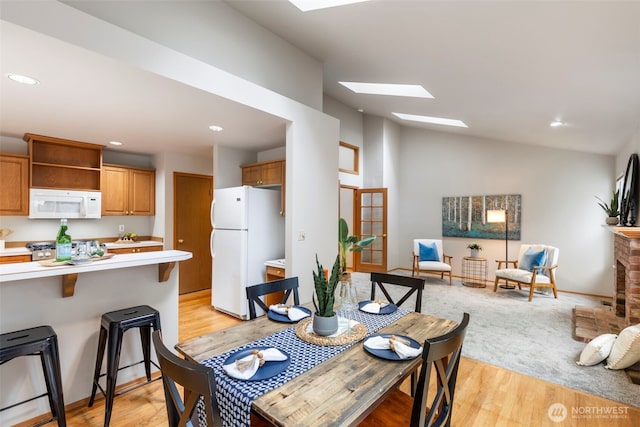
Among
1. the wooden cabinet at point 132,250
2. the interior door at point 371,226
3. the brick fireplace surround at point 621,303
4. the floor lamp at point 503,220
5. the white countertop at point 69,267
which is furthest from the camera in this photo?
the interior door at point 371,226

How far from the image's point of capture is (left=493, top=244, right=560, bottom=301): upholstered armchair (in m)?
4.86

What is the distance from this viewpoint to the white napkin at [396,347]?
4.51ft

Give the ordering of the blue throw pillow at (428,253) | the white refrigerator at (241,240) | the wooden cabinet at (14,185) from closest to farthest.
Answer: the wooden cabinet at (14,185) < the white refrigerator at (241,240) < the blue throw pillow at (428,253)

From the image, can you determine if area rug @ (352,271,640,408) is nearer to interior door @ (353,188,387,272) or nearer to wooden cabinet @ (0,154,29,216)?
interior door @ (353,188,387,272)

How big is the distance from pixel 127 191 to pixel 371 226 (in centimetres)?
484

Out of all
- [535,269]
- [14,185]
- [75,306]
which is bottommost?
[535,269]

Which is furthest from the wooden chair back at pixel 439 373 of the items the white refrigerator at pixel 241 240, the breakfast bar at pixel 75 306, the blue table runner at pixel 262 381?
the white refrigerator at pixel 241 240

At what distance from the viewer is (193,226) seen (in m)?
5.07

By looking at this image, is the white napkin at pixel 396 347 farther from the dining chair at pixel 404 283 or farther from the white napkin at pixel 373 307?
the dining chair at pixel 404 283

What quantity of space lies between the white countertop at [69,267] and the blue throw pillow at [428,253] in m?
5.01

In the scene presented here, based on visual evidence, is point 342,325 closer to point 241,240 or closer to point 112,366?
point 112,366

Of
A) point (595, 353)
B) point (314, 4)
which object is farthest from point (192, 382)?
point (595, 353)

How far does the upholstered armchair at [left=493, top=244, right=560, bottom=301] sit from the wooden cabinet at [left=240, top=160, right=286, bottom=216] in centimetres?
406

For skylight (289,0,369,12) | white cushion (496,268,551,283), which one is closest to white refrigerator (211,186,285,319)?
skylight (289,0,369,12)
